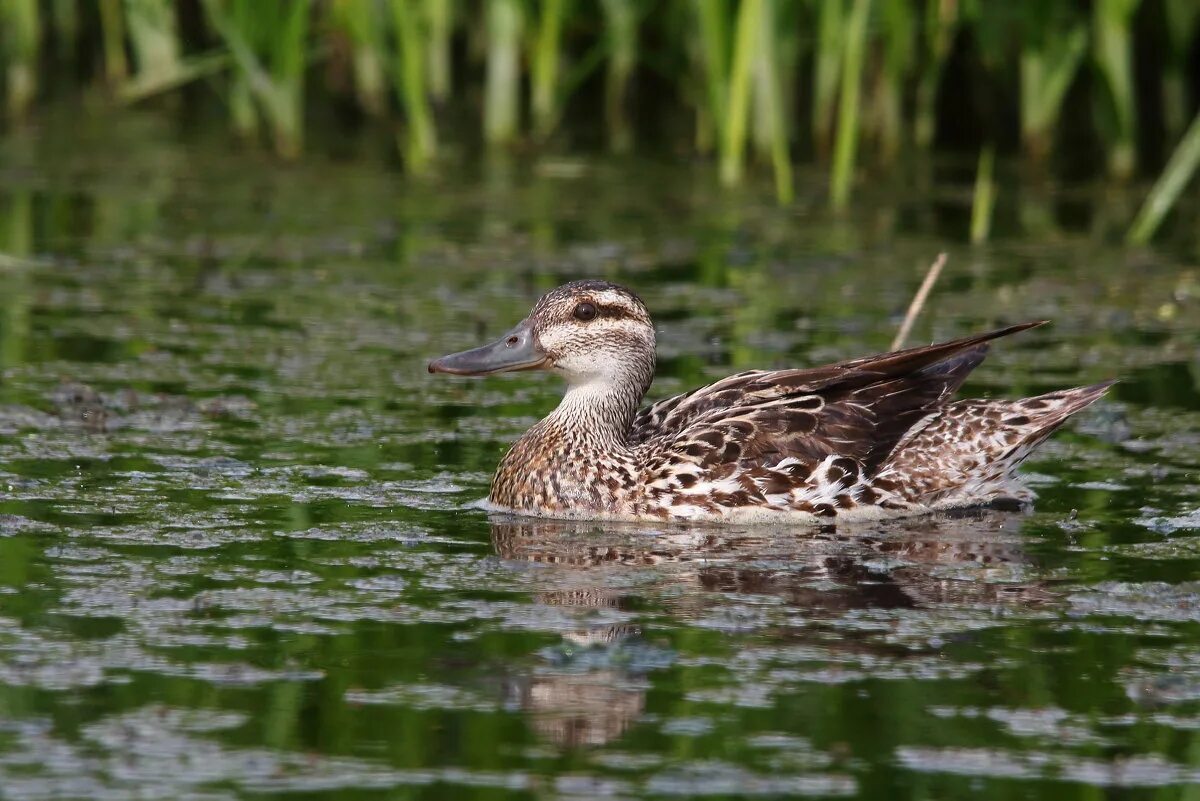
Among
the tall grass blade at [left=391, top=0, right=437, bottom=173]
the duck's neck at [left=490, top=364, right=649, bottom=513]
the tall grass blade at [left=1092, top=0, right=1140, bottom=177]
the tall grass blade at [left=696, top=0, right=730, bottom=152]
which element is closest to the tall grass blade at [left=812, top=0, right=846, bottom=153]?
the tall grass blade at [left=696, top=0, right=730, bottom=152]

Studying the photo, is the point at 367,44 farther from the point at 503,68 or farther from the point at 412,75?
the point at 503,68

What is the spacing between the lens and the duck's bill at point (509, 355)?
26.1 ft

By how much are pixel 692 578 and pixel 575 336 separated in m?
→ 1.70

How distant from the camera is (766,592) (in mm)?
6340

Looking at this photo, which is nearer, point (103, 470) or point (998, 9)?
point (103, 470)

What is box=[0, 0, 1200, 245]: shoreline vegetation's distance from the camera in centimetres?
1365

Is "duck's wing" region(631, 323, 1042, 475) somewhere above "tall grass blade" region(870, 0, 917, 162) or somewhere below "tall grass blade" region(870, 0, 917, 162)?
below

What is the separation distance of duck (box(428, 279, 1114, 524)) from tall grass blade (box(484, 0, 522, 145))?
7006 millimetres

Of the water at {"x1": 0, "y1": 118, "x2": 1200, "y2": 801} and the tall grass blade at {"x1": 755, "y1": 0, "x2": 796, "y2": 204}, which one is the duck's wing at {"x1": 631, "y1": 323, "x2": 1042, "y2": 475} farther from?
the tall grass blade at {"x1": 755, "y1": 0, "x2": 796, "y2": 204}

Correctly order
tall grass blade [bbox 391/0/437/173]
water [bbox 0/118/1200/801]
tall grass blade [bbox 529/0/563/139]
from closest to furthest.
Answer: water [bbox 0/118/1200/801] → tall grass blade [bbox 391/0/437/173] → tall grass blade [bbox 529/0/563/139]

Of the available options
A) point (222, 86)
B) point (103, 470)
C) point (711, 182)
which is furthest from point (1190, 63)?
point (103, 470)

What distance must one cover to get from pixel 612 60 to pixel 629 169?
183 centimetres

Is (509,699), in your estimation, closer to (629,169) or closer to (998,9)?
(998,9)

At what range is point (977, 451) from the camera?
25.8ft
